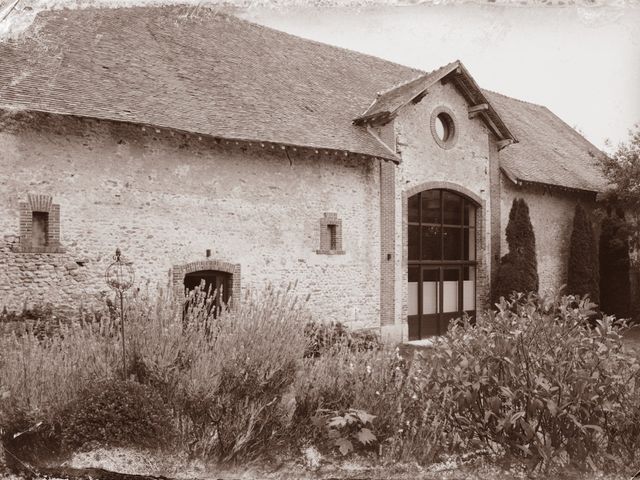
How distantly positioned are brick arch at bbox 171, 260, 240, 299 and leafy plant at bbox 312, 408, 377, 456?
6.13 metres

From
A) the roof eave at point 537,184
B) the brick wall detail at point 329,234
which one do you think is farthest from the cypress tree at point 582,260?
the brick wall detail at point 329,234

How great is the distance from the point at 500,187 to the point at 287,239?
7542 mm

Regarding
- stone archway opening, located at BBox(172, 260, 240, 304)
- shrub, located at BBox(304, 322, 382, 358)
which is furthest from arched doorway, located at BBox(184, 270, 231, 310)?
shrub, located at BBox(304, 322, 382, 358)

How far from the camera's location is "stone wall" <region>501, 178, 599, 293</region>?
635 inches

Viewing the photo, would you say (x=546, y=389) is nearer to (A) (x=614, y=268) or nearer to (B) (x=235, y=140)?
(B) (x=235, y=140)

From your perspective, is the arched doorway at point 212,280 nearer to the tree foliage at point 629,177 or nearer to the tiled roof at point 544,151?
the tiled roof at point 544,151

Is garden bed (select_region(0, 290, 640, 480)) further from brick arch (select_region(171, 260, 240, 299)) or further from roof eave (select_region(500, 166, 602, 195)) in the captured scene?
roof eave (select_region(500, 166, 602, 195))

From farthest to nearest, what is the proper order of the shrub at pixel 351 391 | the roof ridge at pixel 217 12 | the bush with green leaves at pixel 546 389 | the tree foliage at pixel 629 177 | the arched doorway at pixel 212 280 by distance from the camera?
the tree foliage at pixel 629 177
the arched doorway at pixel 212 280
the roof ridge at pixel 217 12
the shrub at pixel 351 391
the bush with green leaves at pixel 546 389

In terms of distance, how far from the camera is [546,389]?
3.96 metres

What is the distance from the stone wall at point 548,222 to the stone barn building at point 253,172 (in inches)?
2.5

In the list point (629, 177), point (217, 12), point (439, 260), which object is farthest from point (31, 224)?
point (629, 177)

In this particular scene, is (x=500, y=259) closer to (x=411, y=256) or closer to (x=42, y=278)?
(x=411, y=256)

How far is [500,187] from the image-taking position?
52.3ft

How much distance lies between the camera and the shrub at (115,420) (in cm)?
402
